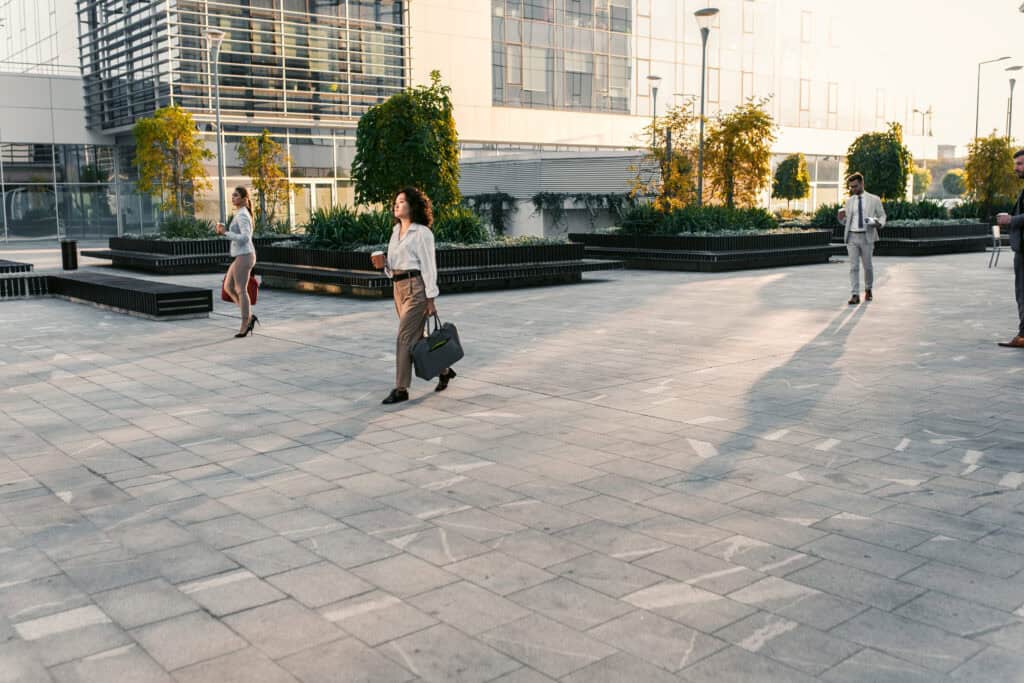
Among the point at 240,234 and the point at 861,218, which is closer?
the point at 240,234

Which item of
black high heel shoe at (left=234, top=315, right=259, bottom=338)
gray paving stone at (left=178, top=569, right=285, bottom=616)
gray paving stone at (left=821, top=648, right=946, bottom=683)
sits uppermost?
black high heel shoe at (left=234, top=315, right=259, bottom=338)

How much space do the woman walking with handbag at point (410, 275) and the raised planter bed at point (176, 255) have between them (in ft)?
49.4

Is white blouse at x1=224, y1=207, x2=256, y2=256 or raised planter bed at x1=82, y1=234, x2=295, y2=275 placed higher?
white blouse at x1=224, y1=207, x2=256, y2=256

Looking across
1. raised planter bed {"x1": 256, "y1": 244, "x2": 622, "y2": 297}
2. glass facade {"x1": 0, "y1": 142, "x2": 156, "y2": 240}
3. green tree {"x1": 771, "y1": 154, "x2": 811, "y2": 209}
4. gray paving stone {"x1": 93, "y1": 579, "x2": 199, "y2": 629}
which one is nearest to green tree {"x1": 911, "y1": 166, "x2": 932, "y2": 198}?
green tree {"x1": 771, "y1": 154, "x2": 811, "y2": 209}

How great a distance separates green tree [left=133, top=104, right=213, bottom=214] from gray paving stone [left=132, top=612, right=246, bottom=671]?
87.5 ft

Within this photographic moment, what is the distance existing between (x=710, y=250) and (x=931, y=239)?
987 centimetres

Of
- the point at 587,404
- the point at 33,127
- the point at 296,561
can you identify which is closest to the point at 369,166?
the point at 587,404

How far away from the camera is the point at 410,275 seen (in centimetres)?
812

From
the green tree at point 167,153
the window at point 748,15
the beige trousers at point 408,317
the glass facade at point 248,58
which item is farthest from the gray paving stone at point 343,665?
the window at point 748,15

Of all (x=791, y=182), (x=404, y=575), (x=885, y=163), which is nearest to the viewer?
(x=404, y=575)

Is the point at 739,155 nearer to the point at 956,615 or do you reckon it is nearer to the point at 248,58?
the point at 248,58

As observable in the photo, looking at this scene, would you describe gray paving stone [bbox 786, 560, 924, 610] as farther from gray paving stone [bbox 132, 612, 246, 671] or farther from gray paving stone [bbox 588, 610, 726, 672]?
gray paving stone [bbox 132, 612, 246, 671]

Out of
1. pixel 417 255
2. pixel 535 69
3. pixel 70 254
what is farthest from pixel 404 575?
pixel 535 69

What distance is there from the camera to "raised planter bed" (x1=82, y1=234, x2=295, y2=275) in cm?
2217
